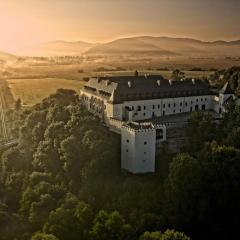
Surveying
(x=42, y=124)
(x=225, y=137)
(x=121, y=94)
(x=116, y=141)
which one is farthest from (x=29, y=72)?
(x=225, y=137)

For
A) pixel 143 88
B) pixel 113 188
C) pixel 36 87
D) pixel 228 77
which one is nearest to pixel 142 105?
pixel 143 88

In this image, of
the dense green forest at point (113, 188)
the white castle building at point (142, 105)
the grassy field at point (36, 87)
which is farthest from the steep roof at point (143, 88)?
the grassy field at point (36, 87)

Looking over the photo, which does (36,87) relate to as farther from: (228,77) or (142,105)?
(228,77)

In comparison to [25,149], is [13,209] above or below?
below

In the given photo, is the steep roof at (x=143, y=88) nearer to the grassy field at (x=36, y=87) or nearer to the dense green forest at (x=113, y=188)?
the dense green forest at (x=113, y=188)

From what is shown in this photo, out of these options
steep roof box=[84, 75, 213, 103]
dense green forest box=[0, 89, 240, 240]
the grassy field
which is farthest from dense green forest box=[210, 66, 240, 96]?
the grassy field

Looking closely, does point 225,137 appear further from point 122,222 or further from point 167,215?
point 122,222
